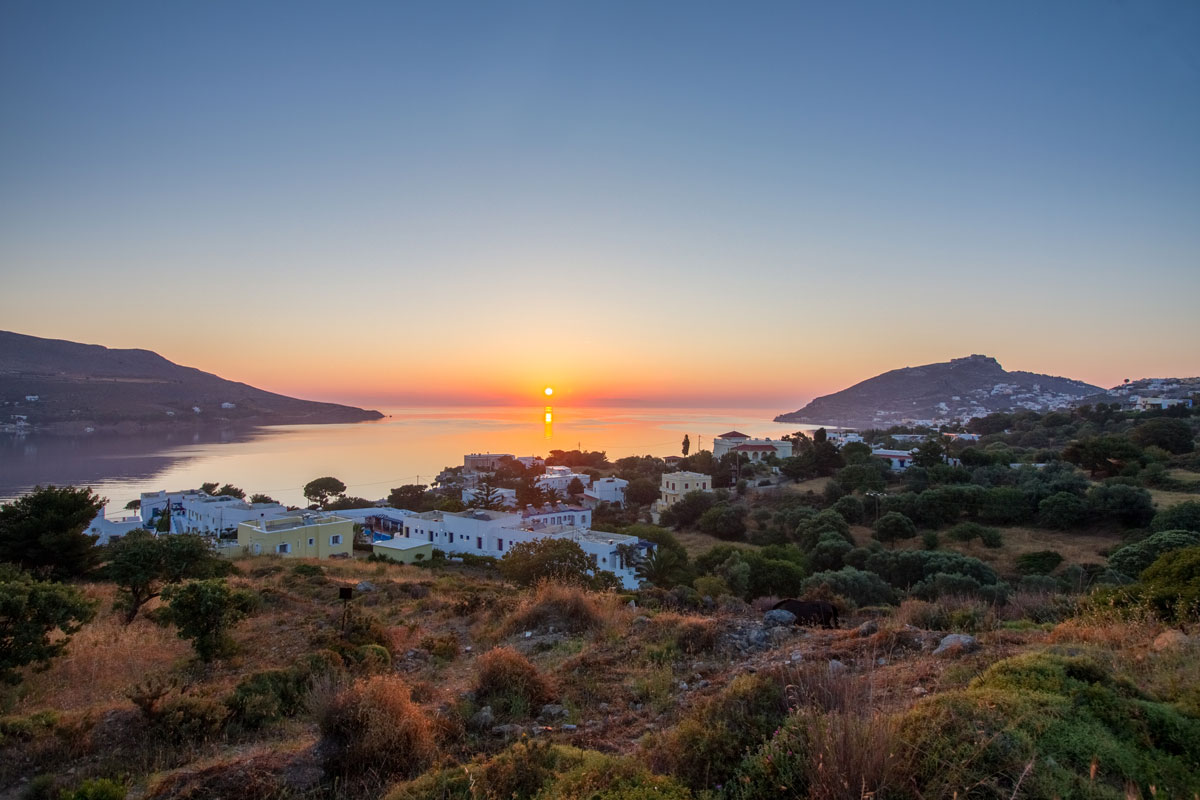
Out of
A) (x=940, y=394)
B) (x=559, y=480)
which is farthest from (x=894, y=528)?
(x=940, y=394)

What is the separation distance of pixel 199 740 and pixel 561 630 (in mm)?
4302

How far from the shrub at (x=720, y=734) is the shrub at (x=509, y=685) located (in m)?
1.59

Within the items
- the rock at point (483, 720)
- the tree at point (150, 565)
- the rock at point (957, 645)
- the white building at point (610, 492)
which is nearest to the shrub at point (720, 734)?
the rock at point (483, 720)

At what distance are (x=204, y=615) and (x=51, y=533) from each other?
1109 centimetres

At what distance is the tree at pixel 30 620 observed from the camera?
5.64m

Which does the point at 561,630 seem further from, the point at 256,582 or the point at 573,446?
the point at 573,446

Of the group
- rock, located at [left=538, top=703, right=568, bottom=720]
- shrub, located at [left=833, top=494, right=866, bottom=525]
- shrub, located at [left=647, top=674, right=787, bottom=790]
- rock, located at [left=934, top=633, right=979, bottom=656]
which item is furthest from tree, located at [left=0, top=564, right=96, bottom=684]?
shrub, located at [left=833, top=494, right=866, bottom=525]

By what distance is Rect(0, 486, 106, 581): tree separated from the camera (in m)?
13.9

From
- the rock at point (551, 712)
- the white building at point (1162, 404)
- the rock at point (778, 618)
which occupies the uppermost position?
the white building at point (1162, 404)

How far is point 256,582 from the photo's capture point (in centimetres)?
1357

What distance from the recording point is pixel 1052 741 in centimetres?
289

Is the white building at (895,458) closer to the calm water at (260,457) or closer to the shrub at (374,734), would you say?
the calm water at (260,457)

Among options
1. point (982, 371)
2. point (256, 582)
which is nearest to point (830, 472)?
point (256, 582)

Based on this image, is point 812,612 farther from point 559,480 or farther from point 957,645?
point 559,480
